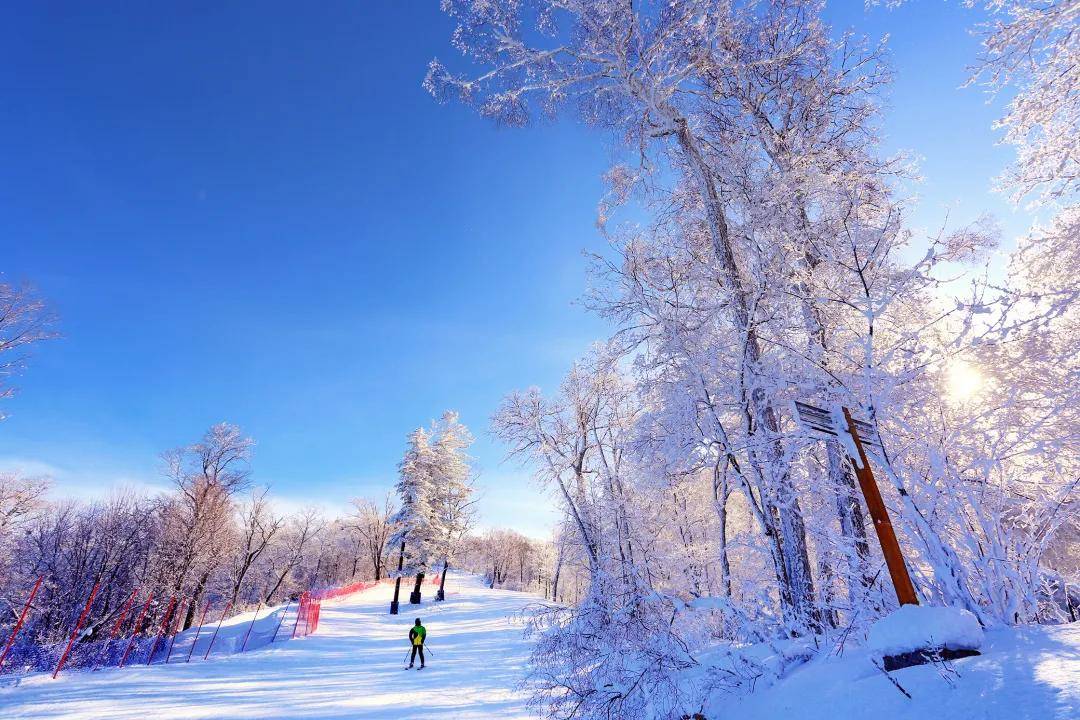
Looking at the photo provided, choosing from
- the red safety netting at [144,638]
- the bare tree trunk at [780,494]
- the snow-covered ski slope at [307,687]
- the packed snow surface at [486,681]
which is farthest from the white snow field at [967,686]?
the red safety netting at [144,638]

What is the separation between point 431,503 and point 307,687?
21914 millimetres

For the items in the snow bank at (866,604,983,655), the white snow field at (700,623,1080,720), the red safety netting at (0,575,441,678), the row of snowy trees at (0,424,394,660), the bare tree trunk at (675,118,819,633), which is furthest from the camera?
the row of snowy trees at (0,424,394,660)

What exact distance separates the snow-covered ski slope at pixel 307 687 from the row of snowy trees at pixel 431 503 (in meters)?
11.6

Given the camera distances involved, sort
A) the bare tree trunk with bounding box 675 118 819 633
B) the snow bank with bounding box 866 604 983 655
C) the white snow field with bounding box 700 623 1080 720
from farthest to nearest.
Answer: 1. the bare tree trunk with bounding box 675 118 819 633
2. the snow bank with bounding box 866 604 983 655
3. the white snow field with bounding box 700 623 1080 720

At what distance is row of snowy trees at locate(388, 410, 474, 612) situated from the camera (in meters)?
28.9

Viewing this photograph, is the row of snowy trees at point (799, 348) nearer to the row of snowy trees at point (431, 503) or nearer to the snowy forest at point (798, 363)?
the snowy forest at point (798, 363)

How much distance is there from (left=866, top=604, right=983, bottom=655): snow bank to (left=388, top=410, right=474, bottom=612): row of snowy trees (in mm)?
28441

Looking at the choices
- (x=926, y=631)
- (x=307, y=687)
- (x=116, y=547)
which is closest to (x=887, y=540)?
(x=926, y=631)

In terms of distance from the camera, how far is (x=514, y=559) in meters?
87.2

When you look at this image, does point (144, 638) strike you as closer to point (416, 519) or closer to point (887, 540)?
point (416, 519)

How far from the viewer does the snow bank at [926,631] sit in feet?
8.38

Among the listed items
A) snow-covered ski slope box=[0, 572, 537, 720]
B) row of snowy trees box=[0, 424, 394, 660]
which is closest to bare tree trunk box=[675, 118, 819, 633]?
snow-covered ski slope box=[0, 572, 537, 720]

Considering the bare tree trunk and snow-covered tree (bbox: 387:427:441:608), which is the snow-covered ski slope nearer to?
the bare tree trunk

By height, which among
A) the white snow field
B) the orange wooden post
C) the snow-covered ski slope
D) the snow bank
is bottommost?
the snow-covered ski slope
